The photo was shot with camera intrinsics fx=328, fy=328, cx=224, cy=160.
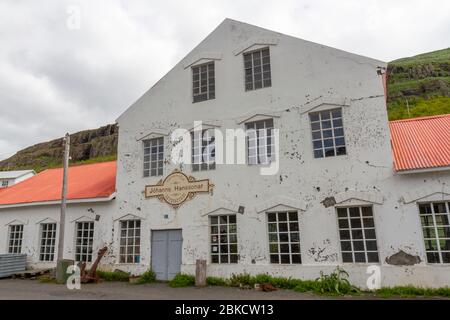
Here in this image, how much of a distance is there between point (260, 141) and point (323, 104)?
2509mm

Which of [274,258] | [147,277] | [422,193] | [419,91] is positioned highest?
[419,91]

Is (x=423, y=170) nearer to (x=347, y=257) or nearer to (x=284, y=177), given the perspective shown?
(x=347, y=257)

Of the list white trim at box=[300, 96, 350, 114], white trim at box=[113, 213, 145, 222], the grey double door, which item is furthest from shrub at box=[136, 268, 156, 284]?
white trim at box=[300, 96, 350, 114]

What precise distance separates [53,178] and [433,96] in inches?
2106

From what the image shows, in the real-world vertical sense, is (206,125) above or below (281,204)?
above

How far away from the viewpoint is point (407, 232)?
30.6ft

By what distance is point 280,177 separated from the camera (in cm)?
1124

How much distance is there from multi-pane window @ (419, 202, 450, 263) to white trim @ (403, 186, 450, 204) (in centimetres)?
32

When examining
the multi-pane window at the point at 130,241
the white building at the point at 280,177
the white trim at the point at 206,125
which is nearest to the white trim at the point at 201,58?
the white building at the point at 280,177

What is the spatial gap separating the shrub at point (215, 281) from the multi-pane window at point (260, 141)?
4190mm

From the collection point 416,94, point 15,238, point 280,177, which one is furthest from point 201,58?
point 416,94

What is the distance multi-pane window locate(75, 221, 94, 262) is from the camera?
46.2 ft

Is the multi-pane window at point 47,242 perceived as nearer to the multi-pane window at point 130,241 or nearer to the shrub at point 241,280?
the multi-pane window at point 130,241
